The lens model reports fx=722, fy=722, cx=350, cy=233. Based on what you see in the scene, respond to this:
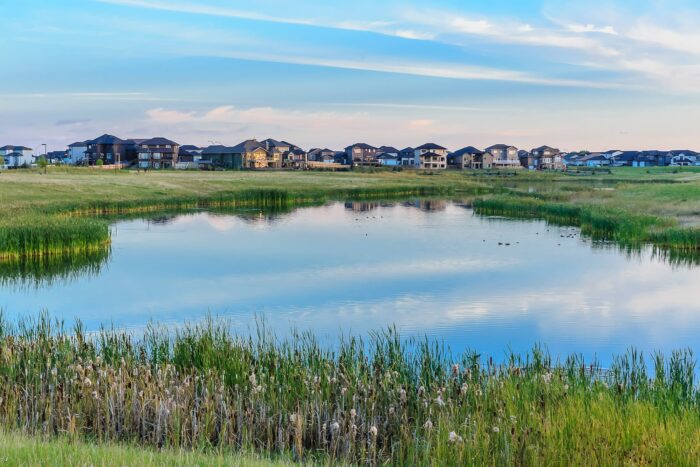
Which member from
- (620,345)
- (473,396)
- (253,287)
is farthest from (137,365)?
(253,287)

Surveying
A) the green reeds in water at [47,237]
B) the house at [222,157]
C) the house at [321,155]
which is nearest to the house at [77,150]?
the house at [222,157]

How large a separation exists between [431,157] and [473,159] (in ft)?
33.1

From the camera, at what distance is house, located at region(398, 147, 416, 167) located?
17052 cm

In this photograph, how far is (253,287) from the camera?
26.6m

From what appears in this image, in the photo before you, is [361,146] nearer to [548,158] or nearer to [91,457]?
[548,158]

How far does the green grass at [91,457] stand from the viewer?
736 centimetres

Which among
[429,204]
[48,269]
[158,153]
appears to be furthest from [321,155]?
[48,269]

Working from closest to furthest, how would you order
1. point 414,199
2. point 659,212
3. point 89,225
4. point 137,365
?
point 137,365, point 89,225, point 659,212, point 414,199

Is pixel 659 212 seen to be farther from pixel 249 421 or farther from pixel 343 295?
pixel 249 421

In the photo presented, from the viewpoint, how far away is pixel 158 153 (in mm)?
144250

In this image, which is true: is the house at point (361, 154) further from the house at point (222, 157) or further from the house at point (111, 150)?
the house at point (111, 150)

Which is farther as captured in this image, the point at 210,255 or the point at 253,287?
the point at 210,255

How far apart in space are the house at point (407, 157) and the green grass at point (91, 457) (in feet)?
532

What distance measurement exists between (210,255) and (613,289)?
18.6 meters
